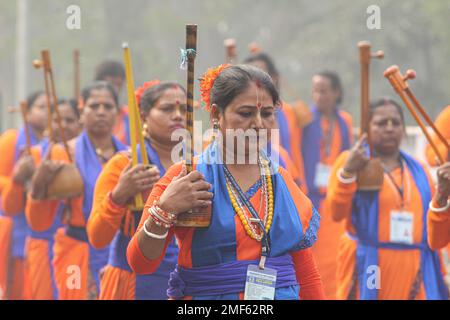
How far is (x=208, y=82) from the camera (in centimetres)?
439

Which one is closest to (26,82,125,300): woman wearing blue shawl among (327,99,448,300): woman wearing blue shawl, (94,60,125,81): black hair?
(327,99,448,300): woman wearing blue shawl

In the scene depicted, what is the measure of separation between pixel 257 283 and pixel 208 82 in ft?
2.79

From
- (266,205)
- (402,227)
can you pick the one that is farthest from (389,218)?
(266,205)

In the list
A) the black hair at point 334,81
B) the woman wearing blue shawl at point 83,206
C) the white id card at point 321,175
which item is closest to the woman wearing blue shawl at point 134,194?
the woman wearing blue shawl at point 83,206

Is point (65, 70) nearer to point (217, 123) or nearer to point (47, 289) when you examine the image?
point (47, 289)

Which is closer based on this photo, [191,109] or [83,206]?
[191,109]

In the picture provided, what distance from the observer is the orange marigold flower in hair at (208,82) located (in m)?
4.39

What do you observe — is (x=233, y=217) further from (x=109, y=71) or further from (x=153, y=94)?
(x=109, y=71)

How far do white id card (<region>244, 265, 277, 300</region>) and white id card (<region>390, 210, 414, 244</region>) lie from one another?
113 inches

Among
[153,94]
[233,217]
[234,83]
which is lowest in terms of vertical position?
[233,217]

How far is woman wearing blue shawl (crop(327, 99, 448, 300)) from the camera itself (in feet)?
22.5

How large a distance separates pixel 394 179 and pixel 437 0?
14.1m

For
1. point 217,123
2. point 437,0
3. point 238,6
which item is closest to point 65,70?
point 238,6

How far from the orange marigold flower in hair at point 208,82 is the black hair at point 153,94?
1.52 metres
